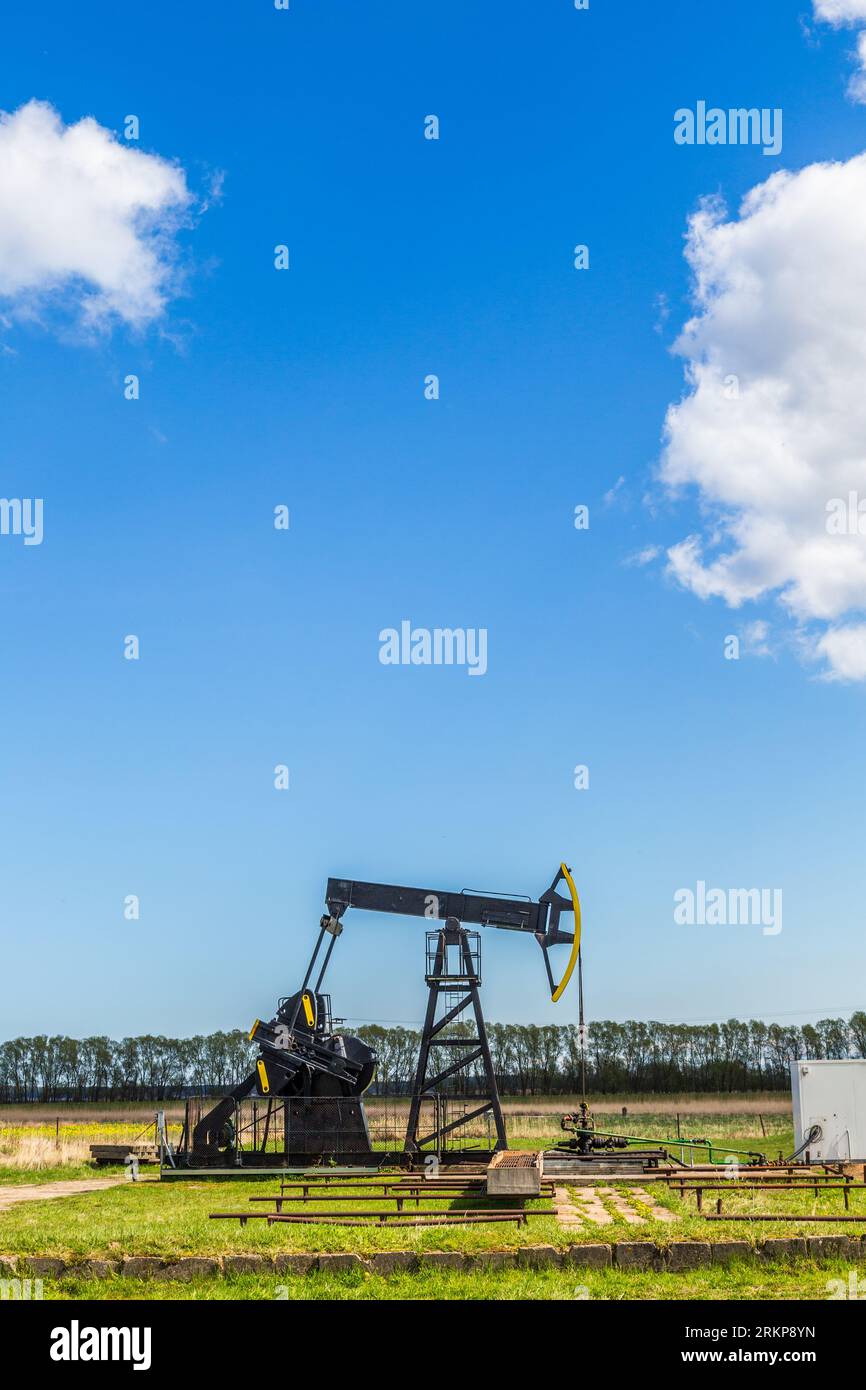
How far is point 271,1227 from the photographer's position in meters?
10.9

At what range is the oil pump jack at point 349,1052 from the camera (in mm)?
19500

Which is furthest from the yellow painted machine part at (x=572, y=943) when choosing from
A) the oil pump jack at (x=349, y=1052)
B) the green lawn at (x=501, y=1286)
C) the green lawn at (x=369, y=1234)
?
the green lawn at (x=501, y=1286)

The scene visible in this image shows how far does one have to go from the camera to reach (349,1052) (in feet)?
67.2

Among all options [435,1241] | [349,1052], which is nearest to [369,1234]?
[435,1241]

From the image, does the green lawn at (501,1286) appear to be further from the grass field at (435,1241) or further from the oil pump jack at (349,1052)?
the oil pump jack at (349,1052)

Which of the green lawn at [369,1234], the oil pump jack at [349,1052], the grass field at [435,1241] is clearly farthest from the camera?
the oil pump jack at [349,1052]

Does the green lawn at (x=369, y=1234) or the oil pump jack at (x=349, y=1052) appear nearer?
the green lawn at (x=369, y=1234)

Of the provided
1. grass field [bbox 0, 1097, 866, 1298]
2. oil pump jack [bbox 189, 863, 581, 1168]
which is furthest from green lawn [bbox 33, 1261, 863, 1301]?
oil pump jack [bbox 189, 863, 581, 1168]

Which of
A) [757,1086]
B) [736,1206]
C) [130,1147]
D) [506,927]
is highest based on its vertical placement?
[506,927]

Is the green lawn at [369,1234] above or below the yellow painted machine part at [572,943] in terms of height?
below

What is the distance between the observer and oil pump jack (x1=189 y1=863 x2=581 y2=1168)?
19500 mm
